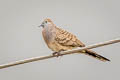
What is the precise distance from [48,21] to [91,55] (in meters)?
0.33

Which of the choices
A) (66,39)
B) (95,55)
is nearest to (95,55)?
(95,55)

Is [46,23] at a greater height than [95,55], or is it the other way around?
[46,23]

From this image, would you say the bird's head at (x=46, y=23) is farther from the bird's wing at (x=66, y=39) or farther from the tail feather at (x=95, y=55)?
the tail feather at (x=95, y=55)

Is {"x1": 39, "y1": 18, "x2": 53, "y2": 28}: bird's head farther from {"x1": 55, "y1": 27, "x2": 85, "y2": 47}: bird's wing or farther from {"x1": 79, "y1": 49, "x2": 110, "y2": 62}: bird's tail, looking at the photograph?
{"x1": 79, "y1": 49, "x2": 110, "y2": 62}: bird's tail

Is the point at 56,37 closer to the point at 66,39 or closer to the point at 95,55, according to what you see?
the point at 66,39

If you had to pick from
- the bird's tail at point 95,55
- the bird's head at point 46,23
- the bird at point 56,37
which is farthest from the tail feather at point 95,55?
the bird's head at point 46,23

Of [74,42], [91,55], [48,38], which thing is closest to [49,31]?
[48,38]

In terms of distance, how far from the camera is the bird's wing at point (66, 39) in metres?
1.63

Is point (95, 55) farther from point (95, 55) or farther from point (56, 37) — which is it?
point (56, 37)

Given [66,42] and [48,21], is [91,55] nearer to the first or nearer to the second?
[66,42]

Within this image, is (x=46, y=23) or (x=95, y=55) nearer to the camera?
(x=95, y=55)

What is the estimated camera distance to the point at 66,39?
1.71m

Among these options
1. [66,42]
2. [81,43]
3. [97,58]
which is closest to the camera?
[97,58]

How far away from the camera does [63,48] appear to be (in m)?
1.72
